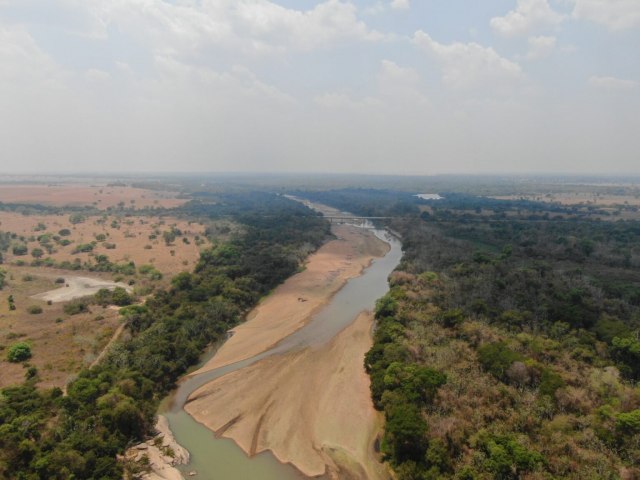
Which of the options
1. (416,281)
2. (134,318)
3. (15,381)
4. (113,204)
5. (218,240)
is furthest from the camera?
(113,204)

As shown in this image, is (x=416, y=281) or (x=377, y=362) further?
(x=416, y=281)

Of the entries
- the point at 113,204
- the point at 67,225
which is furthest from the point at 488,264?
the point at 113,204

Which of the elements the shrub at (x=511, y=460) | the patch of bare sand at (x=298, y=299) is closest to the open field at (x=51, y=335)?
the patch of bare sand at (x=298, y=299)

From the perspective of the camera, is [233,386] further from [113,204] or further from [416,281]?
[113,204]

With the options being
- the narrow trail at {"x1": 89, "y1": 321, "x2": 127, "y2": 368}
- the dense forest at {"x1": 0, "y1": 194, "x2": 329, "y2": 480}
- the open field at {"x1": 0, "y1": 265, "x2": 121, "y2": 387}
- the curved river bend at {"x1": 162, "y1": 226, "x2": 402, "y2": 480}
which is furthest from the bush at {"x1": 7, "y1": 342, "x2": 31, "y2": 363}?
the curved river bend at {"x1": 162, "y1": 226, "x2": 402, "y2": 480}

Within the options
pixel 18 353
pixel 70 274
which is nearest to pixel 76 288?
pixel 70 274

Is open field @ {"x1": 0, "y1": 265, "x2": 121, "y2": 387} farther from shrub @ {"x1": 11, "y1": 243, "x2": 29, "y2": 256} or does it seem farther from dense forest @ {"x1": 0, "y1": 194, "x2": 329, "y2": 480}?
shrub @ {"x1": 11, "y1": 243, "x2": 29, "y2": 256}
